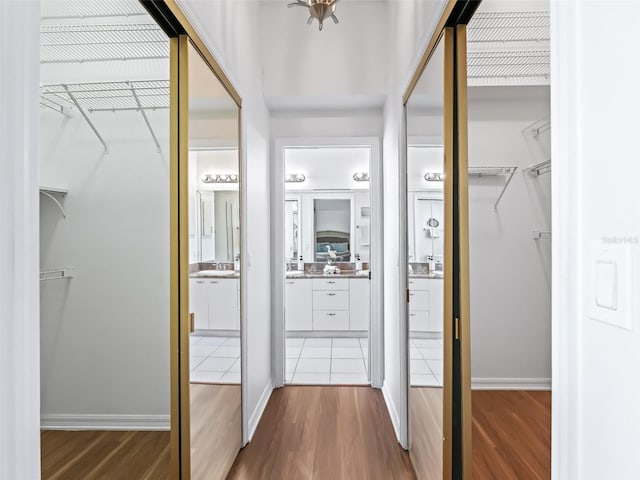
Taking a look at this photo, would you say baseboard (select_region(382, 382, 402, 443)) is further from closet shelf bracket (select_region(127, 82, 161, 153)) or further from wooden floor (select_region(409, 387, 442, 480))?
closet shelf bracket (select_region(127, 82, 161, 153))

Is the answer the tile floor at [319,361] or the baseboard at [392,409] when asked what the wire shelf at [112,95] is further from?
Result: the baseboard at [392,409]

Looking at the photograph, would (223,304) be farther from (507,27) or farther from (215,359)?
(507,27)

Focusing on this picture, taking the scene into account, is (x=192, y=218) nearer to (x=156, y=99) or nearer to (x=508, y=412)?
(x=156, y=99)

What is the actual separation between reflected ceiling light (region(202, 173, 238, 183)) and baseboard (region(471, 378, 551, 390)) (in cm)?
150

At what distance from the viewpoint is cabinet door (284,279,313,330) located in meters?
5.30

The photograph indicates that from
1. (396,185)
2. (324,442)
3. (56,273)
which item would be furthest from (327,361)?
(56,273)

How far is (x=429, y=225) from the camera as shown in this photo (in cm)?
184

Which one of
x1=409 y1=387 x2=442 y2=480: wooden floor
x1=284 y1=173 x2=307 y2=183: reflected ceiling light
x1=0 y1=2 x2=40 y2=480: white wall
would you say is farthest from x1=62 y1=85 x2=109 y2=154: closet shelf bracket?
x1=284 y1=173 x2=307 y2=183: reflected ceiling light

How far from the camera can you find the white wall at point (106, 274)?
99 cm

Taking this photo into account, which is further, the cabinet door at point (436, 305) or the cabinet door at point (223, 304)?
the cabinet door at point (223, 304)

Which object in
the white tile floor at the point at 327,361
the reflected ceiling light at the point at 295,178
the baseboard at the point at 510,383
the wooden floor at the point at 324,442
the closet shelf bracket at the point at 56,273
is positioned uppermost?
the reflected ceiling light at the point at 295,178
